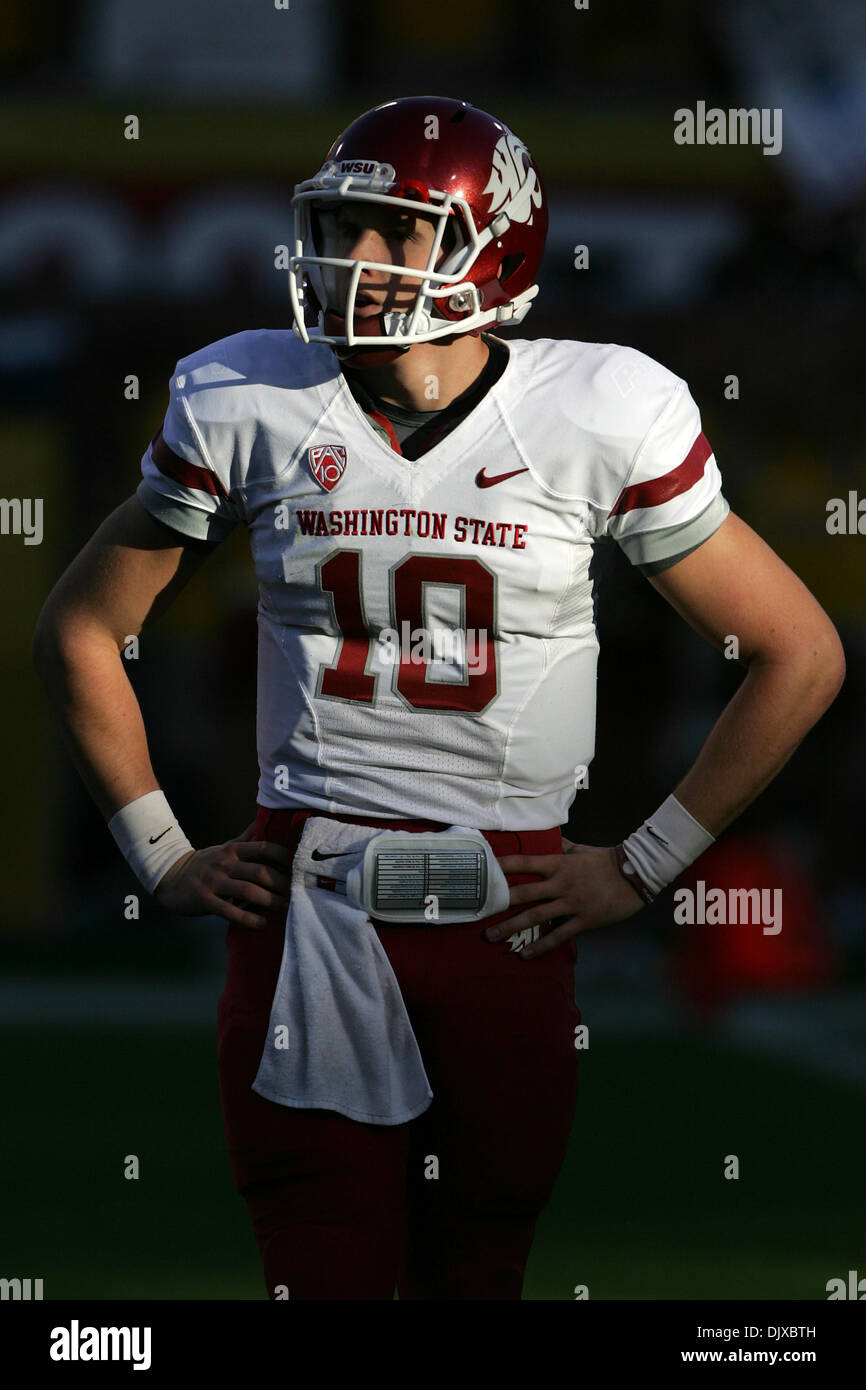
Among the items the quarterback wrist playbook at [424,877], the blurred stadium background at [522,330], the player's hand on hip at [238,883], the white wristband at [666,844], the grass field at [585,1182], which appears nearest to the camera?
the quarterback wrist playbook at [424,877]

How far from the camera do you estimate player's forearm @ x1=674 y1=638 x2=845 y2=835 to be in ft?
6.93

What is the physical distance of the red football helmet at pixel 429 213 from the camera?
6.47ft

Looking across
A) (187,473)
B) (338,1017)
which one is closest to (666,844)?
(338,1017)

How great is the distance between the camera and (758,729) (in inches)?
83.4

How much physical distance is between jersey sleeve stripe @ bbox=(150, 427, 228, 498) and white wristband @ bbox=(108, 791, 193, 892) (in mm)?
422

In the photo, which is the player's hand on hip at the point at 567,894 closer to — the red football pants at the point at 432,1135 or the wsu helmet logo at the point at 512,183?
the red football pants at the point at 432,1135

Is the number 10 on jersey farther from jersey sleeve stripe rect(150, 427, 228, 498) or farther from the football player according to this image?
jersey sleeve stripe rect(150, 427, 228, 498)

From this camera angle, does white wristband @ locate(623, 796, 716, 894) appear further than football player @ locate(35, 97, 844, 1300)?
Yes

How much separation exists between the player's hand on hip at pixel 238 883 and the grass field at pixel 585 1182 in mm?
1603

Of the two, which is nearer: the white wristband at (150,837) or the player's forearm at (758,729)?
the player's forearm at (758,729)

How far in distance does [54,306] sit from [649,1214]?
4.60 meters

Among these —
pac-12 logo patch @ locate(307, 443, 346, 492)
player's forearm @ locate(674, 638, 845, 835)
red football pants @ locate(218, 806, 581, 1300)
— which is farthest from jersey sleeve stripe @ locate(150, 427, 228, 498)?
player's forearm @ locate(674, 638, 845, 835)

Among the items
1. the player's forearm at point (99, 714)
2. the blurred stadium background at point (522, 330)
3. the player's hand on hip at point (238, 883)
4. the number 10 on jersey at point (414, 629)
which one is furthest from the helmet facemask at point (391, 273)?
the blurred stadium background at point (522, 330)
